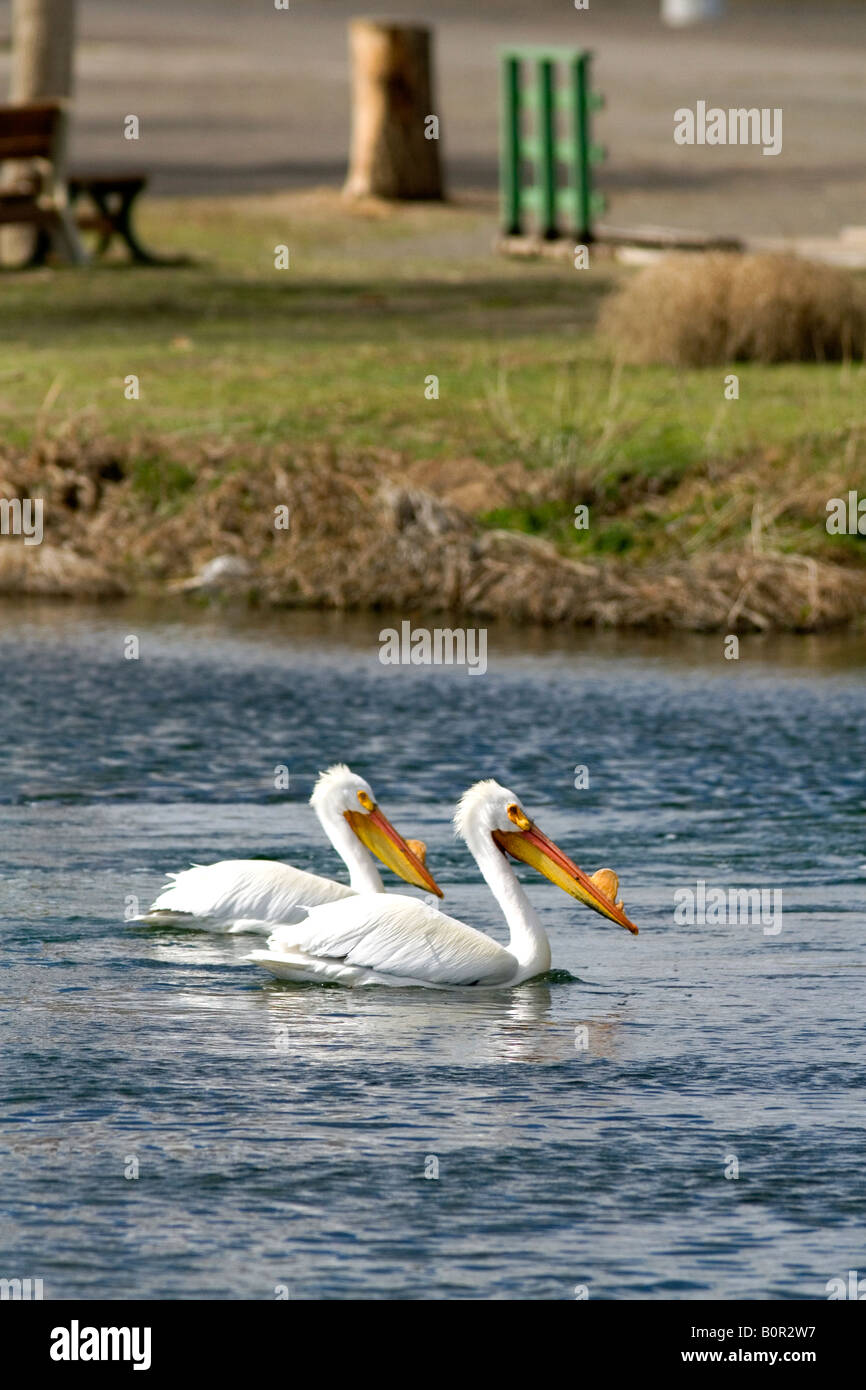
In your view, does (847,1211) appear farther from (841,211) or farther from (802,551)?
(841,211)

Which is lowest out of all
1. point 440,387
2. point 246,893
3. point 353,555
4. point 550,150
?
point 246,893

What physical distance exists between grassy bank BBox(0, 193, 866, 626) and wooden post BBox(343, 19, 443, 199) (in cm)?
557

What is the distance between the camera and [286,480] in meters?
19.0

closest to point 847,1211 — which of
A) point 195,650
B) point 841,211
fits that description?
point 195,650

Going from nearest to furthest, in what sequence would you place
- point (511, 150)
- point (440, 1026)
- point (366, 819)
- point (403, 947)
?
1. point (440, 1026)
2. point (403, 947)
3. point (366, 819)
4. point (511, 150)

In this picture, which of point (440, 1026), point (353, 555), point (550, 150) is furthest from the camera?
point (550, 150)

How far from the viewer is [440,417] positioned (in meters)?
20.2

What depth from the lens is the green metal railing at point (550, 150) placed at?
27.7 metres

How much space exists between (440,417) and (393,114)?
1103 centimetres

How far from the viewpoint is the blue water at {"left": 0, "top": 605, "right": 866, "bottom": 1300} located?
789 cm

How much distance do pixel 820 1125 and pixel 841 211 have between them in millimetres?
23503
